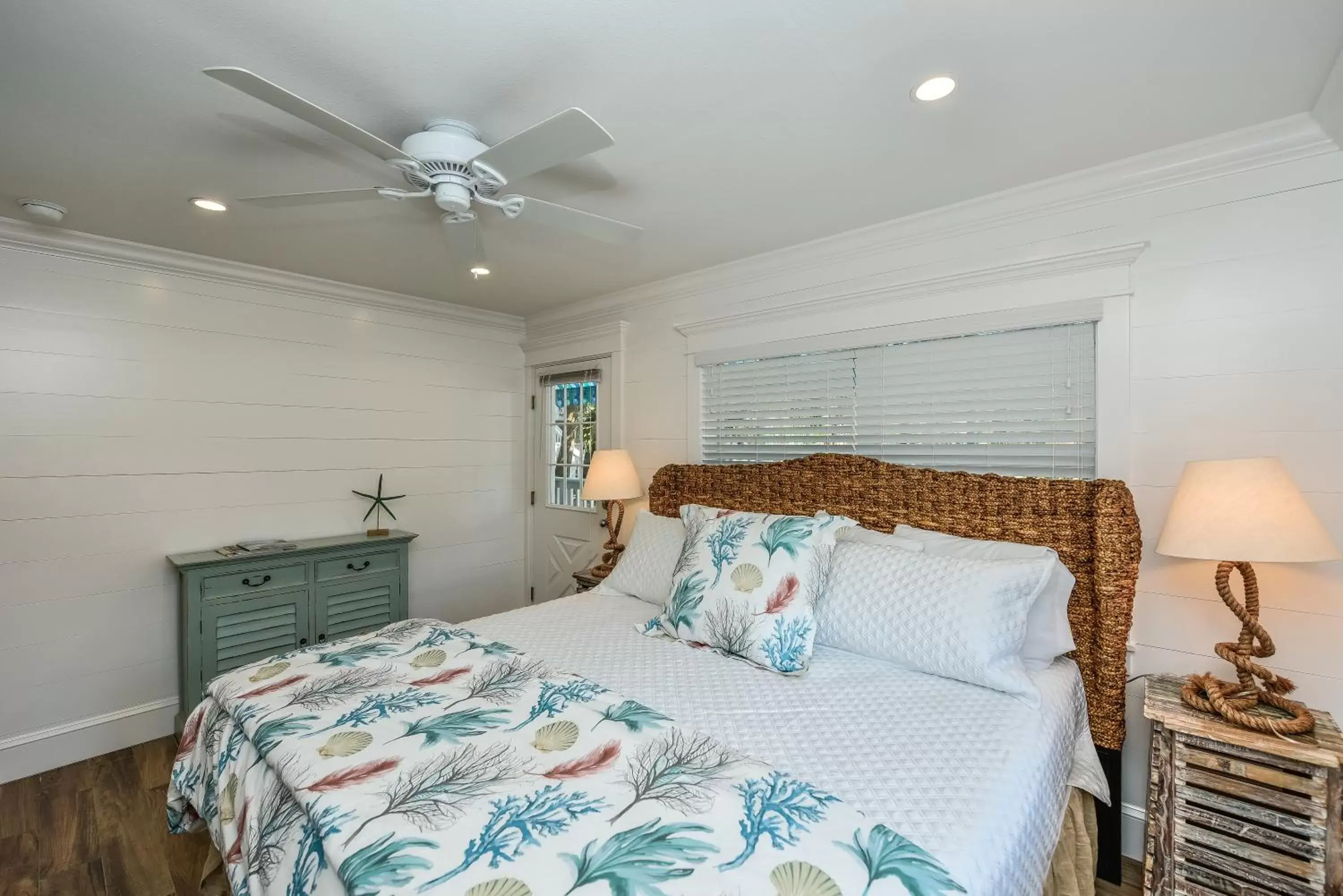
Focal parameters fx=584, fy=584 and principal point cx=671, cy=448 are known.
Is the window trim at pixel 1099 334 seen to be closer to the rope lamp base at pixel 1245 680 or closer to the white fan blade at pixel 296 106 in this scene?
the rope lamp base at pixel 1245 680

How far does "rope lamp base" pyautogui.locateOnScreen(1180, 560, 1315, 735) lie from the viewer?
163 cm

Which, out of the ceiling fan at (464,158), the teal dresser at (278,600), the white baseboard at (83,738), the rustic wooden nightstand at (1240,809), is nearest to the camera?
the ceiling fan at (464,158)

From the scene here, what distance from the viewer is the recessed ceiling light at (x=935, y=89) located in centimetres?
156

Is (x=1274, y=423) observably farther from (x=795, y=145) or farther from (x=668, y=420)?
(x=668, y=420)

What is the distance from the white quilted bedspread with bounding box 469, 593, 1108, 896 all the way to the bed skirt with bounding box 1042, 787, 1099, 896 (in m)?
0.08

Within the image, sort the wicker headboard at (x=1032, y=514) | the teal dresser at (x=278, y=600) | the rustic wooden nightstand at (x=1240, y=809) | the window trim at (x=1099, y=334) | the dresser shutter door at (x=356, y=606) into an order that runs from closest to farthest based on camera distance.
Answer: the rustic wooden nightstand at (x=1240, y=809) < the wicker headboard at (x=1032, y=514) < the window trim at (x=1099, y=334) < the teal dresser at (x=278, y=600) < the dresser shutter door at (x=356, y=606)

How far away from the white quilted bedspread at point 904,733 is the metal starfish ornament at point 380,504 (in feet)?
6.42

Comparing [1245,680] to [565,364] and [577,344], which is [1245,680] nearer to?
[577,344]

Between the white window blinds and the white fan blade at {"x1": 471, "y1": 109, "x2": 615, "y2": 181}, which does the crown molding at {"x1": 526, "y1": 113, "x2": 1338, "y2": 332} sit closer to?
the white window blinds

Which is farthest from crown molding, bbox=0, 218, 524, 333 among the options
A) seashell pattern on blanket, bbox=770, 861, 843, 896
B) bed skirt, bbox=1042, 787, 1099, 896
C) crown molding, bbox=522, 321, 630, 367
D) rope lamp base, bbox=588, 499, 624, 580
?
bed skirt, bbox=1042, 787, 1099, 896

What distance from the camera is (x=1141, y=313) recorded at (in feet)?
6.68

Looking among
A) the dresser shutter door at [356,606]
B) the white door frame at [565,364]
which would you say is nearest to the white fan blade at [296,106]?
the white door frame at [565,364]

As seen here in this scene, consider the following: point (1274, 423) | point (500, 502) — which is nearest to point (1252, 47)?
point (1274, 423)

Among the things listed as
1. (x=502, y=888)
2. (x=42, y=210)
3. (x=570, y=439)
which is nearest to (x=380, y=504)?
(x=570, y=439)
